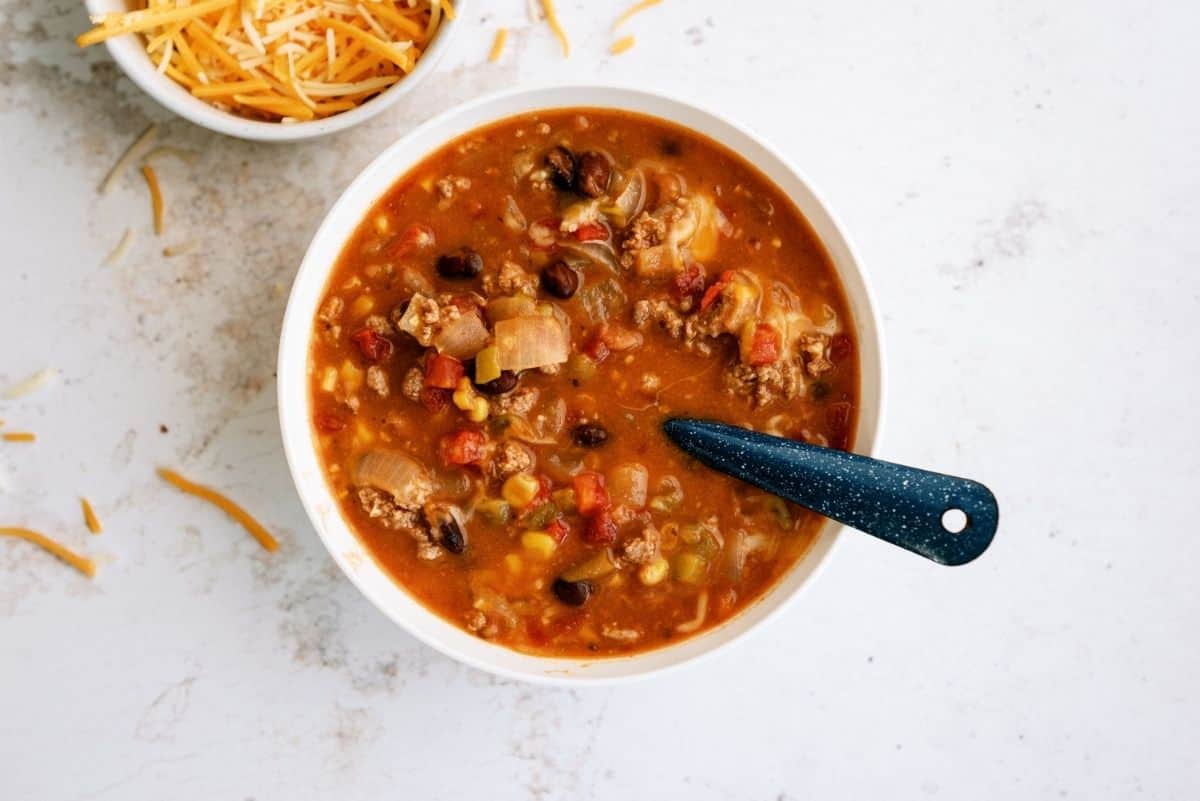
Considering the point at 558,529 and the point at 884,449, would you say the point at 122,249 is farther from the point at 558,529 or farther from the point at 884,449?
the point at 884,449

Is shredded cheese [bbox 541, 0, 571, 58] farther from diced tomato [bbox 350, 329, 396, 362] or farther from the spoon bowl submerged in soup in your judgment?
diced tomato [bbox 350, 329, 396, 362]

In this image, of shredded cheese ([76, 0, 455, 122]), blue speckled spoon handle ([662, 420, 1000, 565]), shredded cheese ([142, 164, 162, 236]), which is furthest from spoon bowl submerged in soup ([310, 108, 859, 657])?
shredded cheese ([142, 164, 162, 236])

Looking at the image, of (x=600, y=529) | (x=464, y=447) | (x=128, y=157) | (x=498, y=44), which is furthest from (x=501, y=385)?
(x=128, y=157)

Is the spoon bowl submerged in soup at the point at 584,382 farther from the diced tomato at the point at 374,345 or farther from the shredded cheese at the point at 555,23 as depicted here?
the shredded cheese at the point at 555,23

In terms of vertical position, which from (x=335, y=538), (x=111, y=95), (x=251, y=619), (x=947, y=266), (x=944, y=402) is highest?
(x=947, y=266)

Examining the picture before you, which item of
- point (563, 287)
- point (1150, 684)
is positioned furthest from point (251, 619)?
point (1150, 684)

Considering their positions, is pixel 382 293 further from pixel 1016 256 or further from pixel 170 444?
pixel 1016 256
